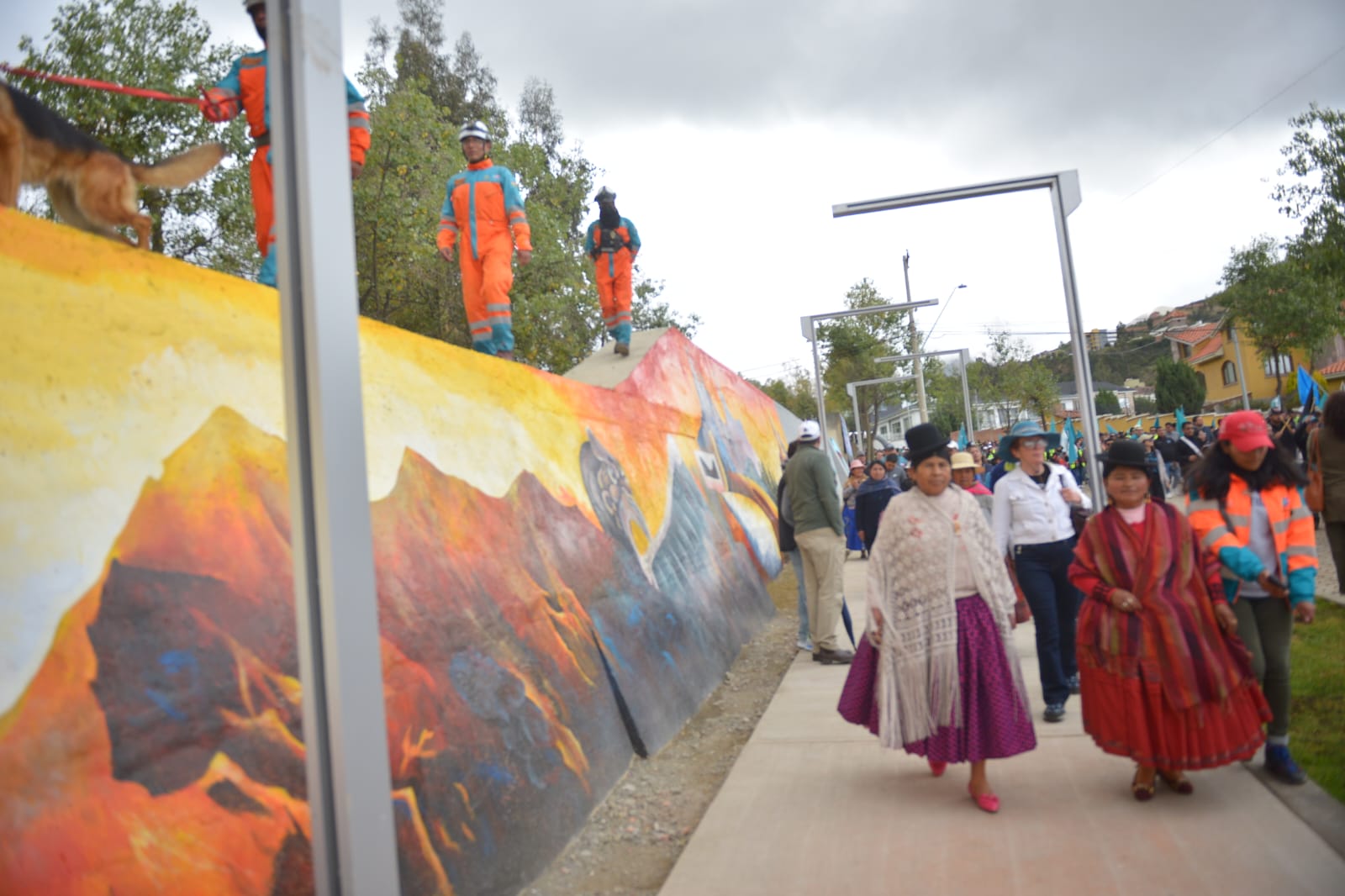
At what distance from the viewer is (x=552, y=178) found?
22.9m

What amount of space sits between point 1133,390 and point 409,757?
3461 inches

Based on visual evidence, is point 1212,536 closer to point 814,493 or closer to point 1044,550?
point 1044,550

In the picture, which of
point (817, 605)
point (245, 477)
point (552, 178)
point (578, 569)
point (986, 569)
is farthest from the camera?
point (552, 178)

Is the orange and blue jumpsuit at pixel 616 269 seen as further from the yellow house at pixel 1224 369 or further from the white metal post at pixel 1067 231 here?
the yellow house at pixel 1224 369

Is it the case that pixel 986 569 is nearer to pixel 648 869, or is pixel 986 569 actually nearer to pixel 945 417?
pixel 648 869

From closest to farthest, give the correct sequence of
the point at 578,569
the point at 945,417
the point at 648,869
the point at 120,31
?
the point at 648,869 < the point at 578,569 < the point at 120,31 < the point at 945,417

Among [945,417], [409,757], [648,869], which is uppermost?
[945,417]

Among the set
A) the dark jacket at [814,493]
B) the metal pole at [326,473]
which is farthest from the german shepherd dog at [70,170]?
the dark jacket at [814,493]

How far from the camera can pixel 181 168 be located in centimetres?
421

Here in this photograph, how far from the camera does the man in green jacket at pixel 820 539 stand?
306 inches

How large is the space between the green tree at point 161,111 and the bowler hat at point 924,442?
7.55 m

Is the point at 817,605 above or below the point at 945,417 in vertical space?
below

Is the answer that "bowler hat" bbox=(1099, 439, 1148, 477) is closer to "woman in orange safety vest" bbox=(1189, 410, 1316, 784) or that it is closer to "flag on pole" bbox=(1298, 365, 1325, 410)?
"woman in orange safety vest" bbox=(1189, 410, 1316, 784)

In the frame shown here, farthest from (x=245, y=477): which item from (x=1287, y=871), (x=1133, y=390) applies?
(x=1133, y=390)
